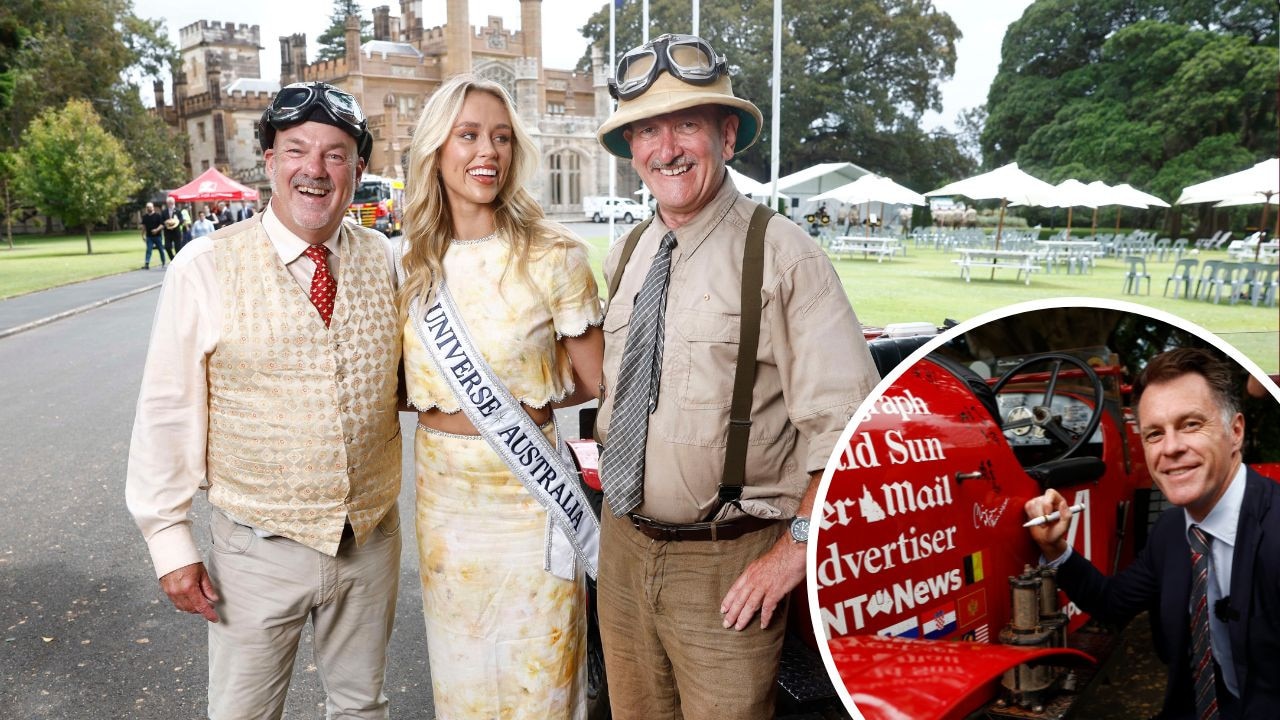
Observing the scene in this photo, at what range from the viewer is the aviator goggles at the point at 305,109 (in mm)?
2482

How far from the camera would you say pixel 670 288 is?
2152mm

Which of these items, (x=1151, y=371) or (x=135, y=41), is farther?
(x=135, y=41)

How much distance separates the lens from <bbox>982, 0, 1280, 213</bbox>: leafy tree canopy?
26641mm

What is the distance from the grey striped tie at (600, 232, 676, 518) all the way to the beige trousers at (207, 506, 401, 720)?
0.85 meters

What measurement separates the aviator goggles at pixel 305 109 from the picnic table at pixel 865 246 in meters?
26.1

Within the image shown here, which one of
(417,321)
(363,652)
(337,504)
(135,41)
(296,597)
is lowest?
(363,652)

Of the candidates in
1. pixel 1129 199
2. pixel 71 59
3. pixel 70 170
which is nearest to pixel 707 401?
pixel 1129 199

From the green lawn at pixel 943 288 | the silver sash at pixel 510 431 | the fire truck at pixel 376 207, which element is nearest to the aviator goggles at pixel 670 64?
the silver sash at pixel 510 431

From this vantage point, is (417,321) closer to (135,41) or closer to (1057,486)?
(1057,486)

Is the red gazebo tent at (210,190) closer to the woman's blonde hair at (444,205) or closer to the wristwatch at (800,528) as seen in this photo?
the woman's blonde hair at (444,205)

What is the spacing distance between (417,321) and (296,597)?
78 centimetres

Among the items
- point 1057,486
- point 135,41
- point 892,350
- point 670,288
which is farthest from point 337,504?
point 135,41

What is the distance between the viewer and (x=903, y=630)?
4.39ft

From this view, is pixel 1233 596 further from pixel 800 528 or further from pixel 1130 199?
pixel 1130 199
